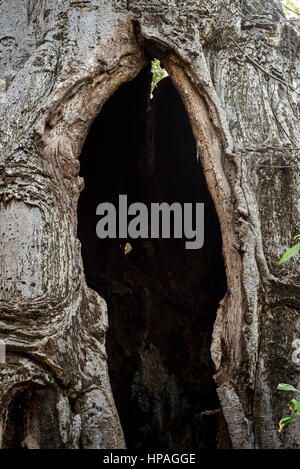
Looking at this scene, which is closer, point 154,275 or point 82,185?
point 82,185

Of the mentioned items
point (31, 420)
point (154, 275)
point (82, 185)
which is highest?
point (82, 185)

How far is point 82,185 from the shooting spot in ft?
9.66

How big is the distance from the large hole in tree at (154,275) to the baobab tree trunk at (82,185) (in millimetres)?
995

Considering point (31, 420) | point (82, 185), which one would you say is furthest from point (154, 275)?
point (31, 420)

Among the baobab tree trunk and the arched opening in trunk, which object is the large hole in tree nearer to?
the baobab tree trunk

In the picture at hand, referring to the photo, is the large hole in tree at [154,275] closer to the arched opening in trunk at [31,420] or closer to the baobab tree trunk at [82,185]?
the baobab tree trunk at [82,185]

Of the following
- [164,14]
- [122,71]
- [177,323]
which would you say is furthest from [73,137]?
[177,323]

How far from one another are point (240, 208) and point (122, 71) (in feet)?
3.33

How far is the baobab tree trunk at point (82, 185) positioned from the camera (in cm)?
256

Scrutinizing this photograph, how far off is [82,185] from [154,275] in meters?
1.58

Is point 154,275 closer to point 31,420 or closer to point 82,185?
point 82,185

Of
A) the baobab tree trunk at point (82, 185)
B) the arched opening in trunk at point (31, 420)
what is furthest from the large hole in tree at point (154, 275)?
the arched opening in trunk at point (31, 420)

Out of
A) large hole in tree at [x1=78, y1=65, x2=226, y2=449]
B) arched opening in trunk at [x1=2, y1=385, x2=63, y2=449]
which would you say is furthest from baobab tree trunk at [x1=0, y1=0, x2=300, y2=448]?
large hole in tree at [x1=78, y1=65, x2=226, y2=449]
